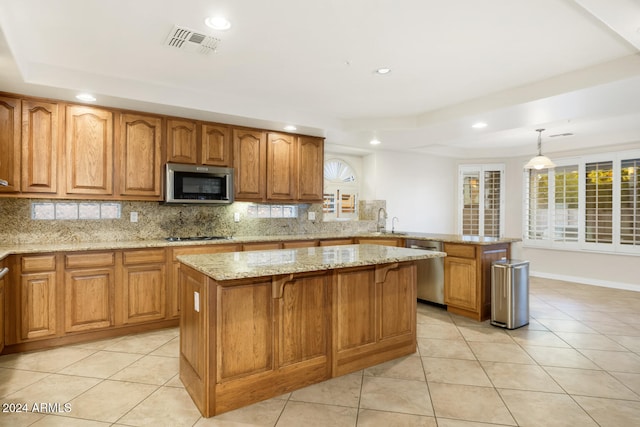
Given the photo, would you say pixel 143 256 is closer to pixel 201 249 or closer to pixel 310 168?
pixel 201 249

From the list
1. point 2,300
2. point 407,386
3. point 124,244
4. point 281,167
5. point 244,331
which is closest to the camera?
point 244,331

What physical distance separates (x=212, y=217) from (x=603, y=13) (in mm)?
4185

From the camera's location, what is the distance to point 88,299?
3.32 m

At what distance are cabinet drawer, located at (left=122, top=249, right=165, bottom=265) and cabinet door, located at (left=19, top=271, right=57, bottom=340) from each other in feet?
1.94

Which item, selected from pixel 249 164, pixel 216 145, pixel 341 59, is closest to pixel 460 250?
pixel 341 59

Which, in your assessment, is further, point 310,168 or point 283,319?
point 310,168

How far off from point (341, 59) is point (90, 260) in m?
2.97

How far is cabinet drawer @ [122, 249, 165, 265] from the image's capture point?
347cm

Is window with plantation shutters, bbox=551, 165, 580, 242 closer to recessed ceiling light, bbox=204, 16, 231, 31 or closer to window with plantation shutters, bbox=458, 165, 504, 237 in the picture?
window with plantation shutters, bbox=458, 165, 504, 237

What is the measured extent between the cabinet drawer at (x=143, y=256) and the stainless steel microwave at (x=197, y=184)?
0.61m

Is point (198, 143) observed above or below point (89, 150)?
above

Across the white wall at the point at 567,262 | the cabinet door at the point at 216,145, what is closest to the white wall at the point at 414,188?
the white wall at the point at 567,262

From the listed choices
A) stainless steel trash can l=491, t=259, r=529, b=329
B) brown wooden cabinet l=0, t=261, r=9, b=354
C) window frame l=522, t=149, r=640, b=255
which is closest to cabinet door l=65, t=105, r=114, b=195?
brown wooden cabinet l=0, t=261, r=9, b=354

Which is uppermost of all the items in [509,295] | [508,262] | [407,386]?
[508,262]
